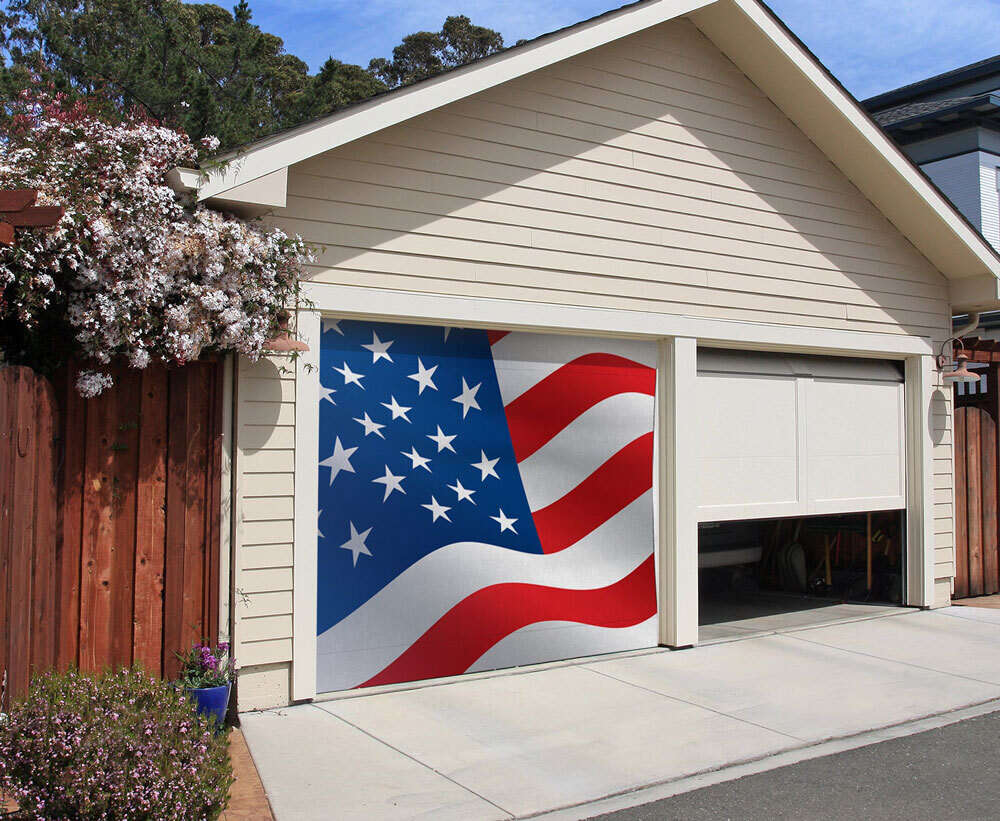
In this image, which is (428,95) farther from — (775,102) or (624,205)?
(775,102)

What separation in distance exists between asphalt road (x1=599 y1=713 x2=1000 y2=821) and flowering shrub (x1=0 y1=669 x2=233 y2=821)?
1861mm

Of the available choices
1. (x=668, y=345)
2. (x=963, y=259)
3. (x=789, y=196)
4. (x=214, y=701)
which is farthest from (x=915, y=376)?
(x=214, y=701)

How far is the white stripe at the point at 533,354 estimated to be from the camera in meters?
7.32

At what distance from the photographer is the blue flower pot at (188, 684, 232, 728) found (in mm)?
5469

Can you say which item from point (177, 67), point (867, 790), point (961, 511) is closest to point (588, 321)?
point (867, 790)

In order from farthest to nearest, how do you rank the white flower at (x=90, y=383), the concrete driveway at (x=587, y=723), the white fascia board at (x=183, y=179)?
the white fascia board at (x=183, y=179), the white flower at (x=90, y=383), the concrete driveway at (x=587, y=723)

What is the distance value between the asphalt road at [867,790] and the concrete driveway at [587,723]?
29 centimetres

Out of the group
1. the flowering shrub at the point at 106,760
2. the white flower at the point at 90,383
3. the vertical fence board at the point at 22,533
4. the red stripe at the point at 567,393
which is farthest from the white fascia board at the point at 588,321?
the flowering shrub at the point at 106,760

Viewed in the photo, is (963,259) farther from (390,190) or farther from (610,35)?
(390,190)

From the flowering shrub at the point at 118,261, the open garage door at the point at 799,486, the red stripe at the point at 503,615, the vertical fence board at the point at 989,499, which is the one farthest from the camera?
the vertical fence board at the point at 989,499

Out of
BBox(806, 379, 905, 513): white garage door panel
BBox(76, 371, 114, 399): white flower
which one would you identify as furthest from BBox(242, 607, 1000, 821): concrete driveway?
BBox(76, 371, 114, 399): white flower

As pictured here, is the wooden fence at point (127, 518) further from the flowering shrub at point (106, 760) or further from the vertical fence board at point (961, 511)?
the vertical fence board at point (961, 511)

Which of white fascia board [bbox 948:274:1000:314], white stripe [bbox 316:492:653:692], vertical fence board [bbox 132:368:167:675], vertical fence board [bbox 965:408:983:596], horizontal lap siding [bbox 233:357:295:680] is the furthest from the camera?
vertical fence board [bbox 965:408:983:596]

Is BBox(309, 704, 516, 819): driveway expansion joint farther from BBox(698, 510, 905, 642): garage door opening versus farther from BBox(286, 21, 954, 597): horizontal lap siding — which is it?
BBox(698, 510, 905, 642): garage door opening
